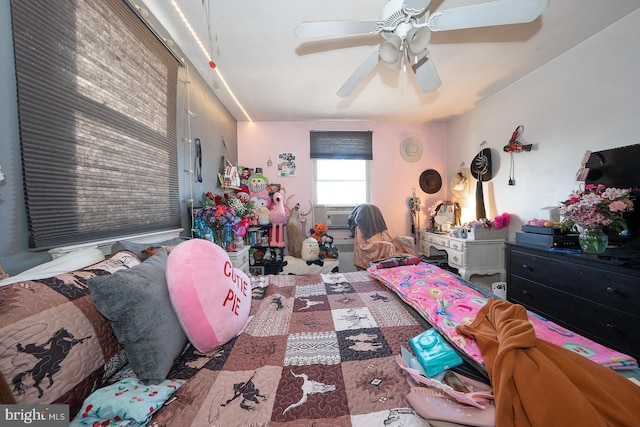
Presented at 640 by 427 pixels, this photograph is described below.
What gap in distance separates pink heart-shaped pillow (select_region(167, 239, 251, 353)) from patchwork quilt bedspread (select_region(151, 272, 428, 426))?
83 mm

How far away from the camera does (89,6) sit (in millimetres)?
1194

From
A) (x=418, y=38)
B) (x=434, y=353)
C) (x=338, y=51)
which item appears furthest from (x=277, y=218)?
(x=434, y=353)

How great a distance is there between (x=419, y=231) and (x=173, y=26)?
3.86 meters

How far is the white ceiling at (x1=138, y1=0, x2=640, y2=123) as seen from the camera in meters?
1.67

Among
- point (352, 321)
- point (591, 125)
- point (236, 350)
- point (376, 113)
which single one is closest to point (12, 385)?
point (236, 350)

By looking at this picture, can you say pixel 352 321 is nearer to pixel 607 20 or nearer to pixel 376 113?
pixel 607 20

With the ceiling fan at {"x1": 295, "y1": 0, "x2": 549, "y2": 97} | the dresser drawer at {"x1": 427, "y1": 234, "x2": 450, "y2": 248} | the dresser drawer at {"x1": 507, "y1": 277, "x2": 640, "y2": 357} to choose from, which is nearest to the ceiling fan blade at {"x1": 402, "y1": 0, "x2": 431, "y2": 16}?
the ceiling fan at {"x1": 295, "y1": 0, "x2": 549, "y2": 97}

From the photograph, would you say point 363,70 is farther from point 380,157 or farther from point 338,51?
point 380,157

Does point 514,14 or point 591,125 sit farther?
point 591,125

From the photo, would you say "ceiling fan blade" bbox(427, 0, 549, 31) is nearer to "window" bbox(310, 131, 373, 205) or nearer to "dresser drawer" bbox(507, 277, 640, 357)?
"dresser drawer" bbox(507, 277, 640, 357)


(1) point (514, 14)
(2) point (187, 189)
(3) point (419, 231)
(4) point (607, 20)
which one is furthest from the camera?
(3) point (419, 231)

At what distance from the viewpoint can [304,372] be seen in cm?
82

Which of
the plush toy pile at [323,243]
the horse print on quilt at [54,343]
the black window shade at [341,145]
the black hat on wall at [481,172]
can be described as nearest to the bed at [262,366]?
the horse print on quilt at [54,343]

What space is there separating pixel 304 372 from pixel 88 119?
1.53 meters
